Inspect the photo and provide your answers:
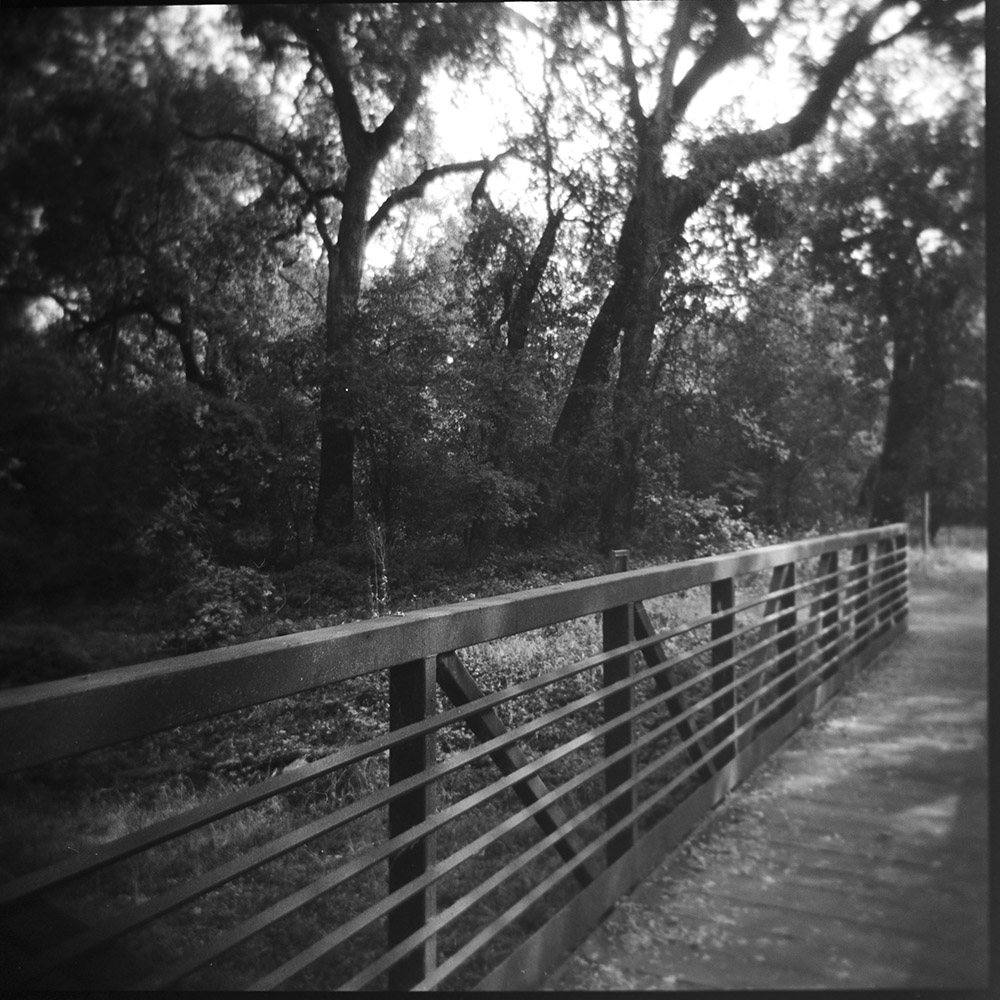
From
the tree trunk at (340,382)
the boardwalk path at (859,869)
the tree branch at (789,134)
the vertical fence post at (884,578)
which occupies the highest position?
the tree branch at (789,134)

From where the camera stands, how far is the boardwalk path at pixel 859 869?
184cm

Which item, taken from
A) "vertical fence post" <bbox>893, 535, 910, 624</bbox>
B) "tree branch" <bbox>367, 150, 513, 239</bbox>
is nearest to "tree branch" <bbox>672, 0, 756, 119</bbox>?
"tree branch" <bbox>367, 150, 513, 239</bbox>

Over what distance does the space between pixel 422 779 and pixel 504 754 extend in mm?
266

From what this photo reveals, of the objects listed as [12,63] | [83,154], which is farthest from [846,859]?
[12,63]

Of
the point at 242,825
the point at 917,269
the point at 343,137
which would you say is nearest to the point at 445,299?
the point at 343,137

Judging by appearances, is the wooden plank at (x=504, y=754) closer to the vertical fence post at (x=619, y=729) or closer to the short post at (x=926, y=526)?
the vertical fence post at (x=619, y=729)

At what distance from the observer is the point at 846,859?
2100 mm

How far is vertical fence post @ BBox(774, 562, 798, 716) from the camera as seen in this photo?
2539 mm

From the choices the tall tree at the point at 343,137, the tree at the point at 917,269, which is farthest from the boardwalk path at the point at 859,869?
the tall tree at the point at 343,137

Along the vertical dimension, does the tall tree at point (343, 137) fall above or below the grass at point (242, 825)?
above

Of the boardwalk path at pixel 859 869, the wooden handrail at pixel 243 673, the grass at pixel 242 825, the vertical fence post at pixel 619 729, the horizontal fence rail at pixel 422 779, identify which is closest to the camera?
the wooden handrail at pixel 243 673

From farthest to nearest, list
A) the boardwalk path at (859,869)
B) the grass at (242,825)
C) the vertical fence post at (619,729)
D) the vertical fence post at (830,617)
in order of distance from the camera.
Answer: the vertical fence post at (830,617), the vertical fence post at (619,729), the boardwalk path at (859,869), the grass at (242,825)

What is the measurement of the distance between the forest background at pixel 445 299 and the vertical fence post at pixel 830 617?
0.37 metres

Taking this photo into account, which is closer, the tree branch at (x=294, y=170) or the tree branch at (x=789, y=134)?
the tree branch at (x=294, y=170)
